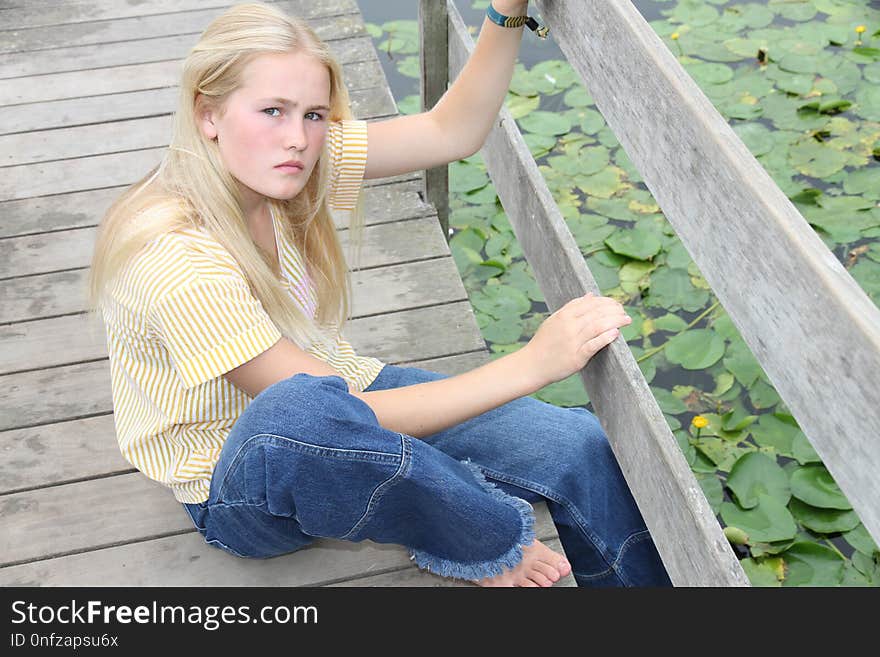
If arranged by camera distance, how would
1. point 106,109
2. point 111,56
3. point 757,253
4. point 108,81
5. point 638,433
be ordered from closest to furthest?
point 757,253, point 638,433, point 106,109, point 108,81, point 111,56

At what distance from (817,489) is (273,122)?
1.25m

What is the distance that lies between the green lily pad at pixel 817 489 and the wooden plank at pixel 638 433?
72 cm

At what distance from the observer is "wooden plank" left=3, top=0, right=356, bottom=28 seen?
9.69 ft

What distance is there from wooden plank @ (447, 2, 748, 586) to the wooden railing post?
50cm

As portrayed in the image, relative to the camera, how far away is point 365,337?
1979 millimetres

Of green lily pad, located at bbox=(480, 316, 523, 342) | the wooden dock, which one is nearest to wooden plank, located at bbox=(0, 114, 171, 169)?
the wooden dock

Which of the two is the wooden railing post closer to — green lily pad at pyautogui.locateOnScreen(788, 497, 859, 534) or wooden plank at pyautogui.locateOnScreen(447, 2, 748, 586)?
wooden plank at pyautogui.locateOnScreen(447, 2, 748, 586)

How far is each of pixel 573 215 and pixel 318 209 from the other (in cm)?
123

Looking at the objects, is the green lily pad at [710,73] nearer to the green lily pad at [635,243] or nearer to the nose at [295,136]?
the green lily pad at [635,243]

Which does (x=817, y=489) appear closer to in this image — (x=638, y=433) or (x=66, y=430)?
(x=638, y=433)

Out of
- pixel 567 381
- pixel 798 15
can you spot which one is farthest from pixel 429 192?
pixel 798 15

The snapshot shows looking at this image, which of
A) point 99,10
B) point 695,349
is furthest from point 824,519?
point 99,10
